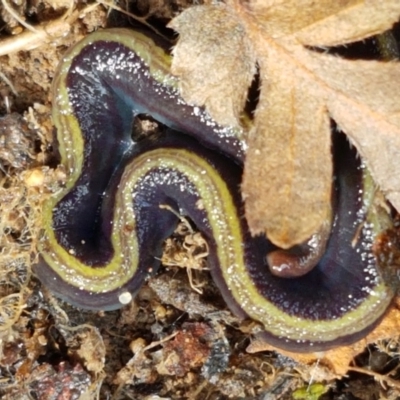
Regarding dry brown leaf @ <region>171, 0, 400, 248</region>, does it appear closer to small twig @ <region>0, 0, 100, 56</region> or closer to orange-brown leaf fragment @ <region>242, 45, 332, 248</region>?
orange-brown leaf fragment @ <region>242, 45, 332, 248</region>

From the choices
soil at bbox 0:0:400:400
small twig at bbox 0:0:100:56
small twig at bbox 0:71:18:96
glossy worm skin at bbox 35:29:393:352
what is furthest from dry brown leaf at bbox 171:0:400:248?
small twig at bbox 0:71:18:96

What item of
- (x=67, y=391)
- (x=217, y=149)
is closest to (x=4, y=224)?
(x=67, y=391)

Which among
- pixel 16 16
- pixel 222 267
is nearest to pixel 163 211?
pixel 222 267

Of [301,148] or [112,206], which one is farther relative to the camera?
[112,206]

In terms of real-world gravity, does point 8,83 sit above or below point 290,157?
below

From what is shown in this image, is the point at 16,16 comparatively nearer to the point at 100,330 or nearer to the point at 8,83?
the point at 8,83

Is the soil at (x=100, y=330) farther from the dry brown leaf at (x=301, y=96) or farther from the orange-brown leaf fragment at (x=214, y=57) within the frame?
the dry brown leaf at (x=301, y=96)

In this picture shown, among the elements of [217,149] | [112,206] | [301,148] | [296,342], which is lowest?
[296,342]

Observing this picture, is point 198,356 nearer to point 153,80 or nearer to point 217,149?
point 217,149

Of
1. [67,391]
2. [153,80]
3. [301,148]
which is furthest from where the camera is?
[67,391]
